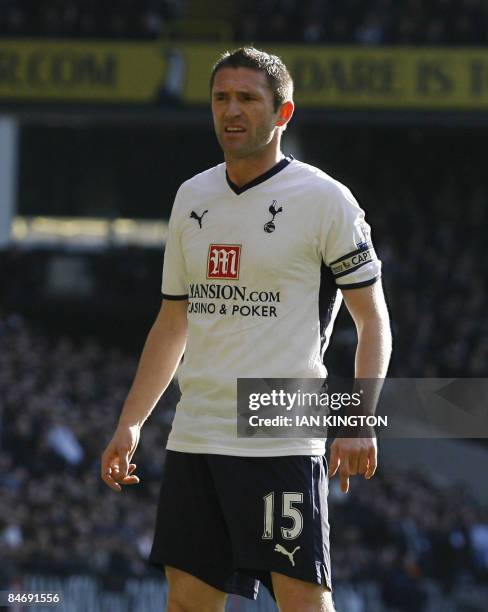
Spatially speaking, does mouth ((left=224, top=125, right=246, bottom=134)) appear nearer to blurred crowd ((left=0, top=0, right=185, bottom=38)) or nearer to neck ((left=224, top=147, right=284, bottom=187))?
neck ((left=224, top=147, right=284, bottom=187))

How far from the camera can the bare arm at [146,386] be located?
4121mm

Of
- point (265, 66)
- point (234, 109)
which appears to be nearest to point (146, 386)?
point (234, 109)

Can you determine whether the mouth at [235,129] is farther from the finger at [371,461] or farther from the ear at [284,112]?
the finger at [371,461]

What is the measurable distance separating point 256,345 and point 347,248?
36 cm

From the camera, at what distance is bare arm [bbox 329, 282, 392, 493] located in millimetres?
3777

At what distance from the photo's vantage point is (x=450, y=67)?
21.1 meters

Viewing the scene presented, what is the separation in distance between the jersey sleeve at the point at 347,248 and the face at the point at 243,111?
27cm

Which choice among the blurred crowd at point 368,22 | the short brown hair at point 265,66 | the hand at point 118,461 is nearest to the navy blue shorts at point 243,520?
the hand at point 118,461

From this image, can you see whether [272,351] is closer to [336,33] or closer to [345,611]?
[345,611]

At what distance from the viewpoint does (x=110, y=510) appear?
14.3 meters

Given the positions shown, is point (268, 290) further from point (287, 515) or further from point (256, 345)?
point (287, 515)

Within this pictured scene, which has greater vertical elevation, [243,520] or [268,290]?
[268,290]


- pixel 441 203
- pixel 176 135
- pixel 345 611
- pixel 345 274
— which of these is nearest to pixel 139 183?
pixel 176 135

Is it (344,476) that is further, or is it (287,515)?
(287,515)
